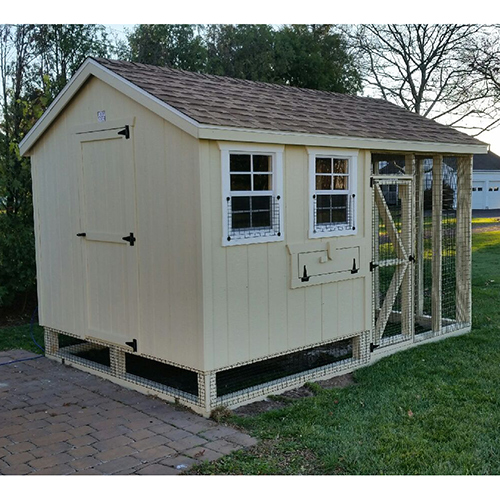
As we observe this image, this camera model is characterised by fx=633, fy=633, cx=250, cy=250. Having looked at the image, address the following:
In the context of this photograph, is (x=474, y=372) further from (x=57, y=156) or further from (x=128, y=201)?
(x=57, y=156)

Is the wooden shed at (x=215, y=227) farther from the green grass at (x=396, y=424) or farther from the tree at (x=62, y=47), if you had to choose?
the tree at (x=62, y=47)

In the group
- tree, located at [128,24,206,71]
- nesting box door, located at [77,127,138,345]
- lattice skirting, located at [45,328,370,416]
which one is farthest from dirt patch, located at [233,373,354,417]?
tree, located at [128,24,206,71]

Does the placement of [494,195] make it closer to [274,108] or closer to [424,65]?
[424,65]

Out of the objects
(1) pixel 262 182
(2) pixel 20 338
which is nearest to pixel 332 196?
(1) pixel 262 182

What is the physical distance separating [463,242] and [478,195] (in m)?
32.5

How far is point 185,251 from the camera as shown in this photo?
500cm

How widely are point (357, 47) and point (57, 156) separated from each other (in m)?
15.8

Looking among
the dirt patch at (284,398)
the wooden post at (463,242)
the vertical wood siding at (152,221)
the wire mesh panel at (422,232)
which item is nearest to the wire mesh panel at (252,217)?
the vertical wood siding at (152,221)

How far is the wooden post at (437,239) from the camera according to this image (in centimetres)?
721

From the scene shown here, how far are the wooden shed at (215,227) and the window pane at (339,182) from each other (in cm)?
2

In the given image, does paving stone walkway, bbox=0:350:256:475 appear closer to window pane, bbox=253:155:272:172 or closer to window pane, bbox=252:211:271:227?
window pane, bbox=252:211:271:227

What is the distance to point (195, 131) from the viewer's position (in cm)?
467

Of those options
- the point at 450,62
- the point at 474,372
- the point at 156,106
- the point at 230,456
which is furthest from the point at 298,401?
the point at 450,62

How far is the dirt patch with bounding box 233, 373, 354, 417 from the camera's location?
5162 mm
